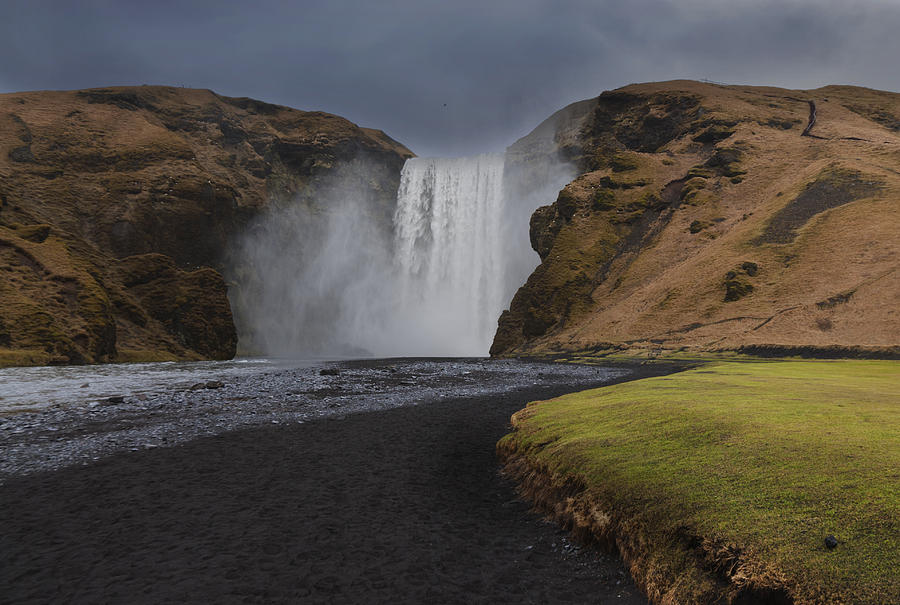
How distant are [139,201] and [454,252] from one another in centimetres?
5230

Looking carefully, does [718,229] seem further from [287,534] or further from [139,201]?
[139,201]

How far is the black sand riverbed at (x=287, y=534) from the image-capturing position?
19.7 ft

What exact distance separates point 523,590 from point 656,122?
10021 cm

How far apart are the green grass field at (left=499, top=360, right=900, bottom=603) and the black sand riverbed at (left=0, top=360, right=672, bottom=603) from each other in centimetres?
101

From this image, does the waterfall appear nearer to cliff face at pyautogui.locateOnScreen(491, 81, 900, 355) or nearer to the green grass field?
cliff face at pyautogui.locateOnScreen(491, 81, 900, 355)

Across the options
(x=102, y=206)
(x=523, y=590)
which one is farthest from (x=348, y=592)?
(x=102, y=206)

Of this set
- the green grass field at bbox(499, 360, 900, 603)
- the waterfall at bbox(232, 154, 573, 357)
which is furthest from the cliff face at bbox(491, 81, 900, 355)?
the green grass field at bbox(499, 360, 900, 603)

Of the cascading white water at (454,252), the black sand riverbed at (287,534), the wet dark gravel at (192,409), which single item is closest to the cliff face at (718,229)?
the cascading white water at (454,252)

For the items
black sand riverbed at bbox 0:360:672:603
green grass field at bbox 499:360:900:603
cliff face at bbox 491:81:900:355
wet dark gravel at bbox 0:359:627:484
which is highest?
cliff face at bbox 491:81:900:355

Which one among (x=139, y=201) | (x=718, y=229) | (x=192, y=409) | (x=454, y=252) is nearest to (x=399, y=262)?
(x=454, y=252)

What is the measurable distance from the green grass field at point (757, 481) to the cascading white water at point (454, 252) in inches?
2958

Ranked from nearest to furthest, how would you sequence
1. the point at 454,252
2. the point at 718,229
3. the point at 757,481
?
the point at 757,481 → the point at 718,229 → the point at 454,252

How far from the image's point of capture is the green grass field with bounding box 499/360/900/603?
4355mm

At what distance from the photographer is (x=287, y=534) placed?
298 inches
